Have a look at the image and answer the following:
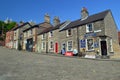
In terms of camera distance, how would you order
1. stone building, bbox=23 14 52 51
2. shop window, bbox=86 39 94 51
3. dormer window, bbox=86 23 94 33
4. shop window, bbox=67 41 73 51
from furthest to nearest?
stone building, bbox=23 14 52 51
shop window, bbox=67 41 73 51
dormer window, bbox=86 23 94 33
shop window, bbox=86 39 94 51

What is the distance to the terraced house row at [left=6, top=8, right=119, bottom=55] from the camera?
26.8 metres

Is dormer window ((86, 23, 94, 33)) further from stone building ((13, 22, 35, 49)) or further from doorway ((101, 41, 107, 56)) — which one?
stone building ((13, 22, 35, 49))

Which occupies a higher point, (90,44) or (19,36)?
(19,36)

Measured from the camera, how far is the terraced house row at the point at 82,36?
1054 inches

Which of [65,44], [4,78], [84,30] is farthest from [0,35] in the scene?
[4,78]

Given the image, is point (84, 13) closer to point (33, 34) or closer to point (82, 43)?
point (82, 43)

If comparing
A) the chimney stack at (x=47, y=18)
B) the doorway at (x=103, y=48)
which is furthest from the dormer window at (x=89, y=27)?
the chimney stack at (x=47, y=18)

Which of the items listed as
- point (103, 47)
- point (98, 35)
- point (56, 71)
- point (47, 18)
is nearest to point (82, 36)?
point (98, 35)

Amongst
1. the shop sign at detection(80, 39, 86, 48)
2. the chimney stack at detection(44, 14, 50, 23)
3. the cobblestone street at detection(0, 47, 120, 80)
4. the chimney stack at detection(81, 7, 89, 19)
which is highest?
the chimney stack at detection(44, 14, 50, 23)

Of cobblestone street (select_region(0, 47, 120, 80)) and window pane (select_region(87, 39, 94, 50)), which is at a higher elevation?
window pane (select_region(87, 39, 94, 50))

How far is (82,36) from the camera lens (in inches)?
1172

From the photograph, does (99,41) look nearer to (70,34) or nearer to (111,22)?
(111,22)

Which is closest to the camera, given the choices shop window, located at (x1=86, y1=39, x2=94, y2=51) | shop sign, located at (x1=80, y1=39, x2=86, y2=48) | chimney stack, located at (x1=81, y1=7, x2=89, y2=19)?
shop window, located at (x1=86, y1=39, x2=94, y2=51)

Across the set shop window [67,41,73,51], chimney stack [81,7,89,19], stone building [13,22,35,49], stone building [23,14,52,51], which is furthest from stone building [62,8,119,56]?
stone building [13,22,35,49]
